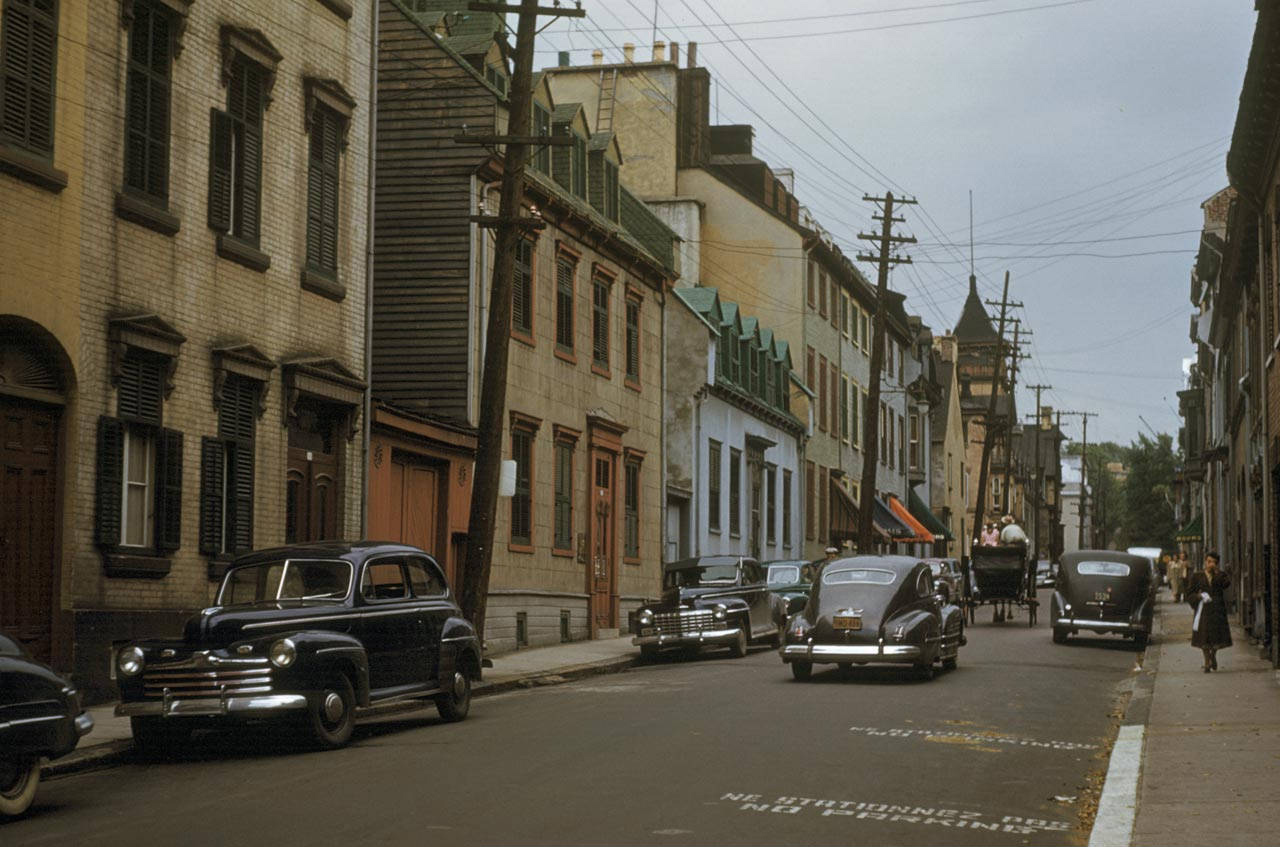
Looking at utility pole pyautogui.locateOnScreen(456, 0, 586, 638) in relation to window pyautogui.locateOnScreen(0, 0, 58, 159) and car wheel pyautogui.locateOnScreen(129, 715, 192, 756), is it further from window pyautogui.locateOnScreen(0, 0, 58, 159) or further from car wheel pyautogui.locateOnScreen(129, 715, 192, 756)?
car wheel pyautogui.locateOnScreen(129, 715, 192, 756)

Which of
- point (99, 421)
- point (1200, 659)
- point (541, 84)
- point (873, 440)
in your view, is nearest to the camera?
point (99, 421)

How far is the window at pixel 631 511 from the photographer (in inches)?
1433

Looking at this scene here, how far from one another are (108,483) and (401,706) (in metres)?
3.93

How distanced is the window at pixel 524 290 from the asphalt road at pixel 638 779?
36.8ft

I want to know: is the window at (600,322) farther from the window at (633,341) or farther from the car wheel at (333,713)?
the car wheel at (333,713)

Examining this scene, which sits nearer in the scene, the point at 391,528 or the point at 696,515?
the point at 391,528

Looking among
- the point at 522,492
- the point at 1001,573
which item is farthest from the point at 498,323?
the point at 1001,573

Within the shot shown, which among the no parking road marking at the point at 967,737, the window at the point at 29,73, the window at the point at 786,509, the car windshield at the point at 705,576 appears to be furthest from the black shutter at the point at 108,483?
the window at the point at 786,509

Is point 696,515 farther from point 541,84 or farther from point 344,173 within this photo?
point 344,173

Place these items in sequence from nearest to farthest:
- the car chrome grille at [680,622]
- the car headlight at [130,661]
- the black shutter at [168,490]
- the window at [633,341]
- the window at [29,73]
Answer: the car headlight at [130,661] < the window at [29,73] < the black shutter at [168,490] < the car chrome grille at [680,622] < the window at [633,341]

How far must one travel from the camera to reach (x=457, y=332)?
92.7 feet

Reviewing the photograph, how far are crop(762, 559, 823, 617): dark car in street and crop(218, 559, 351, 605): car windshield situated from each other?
676 inches

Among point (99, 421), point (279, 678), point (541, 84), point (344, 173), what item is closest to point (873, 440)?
point (541, 84)

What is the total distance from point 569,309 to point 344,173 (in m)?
9.09
